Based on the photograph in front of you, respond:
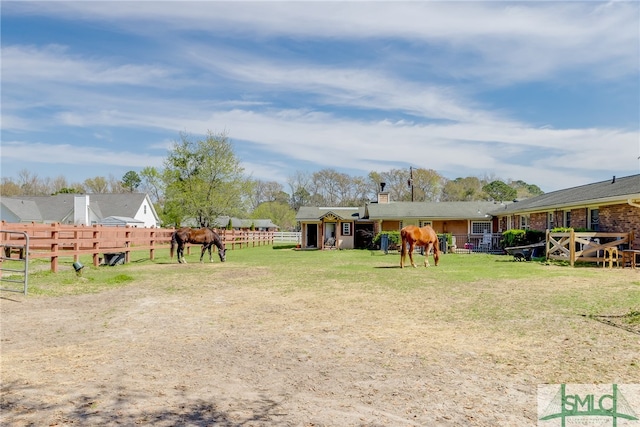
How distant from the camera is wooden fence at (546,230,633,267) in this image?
17.8 metres

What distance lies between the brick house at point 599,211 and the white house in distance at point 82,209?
3502cm

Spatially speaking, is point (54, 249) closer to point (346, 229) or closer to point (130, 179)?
point (346, 229)

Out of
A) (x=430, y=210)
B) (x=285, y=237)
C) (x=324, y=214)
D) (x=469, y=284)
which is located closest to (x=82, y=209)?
(x=285, y=237)

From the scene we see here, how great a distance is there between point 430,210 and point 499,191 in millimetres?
37186

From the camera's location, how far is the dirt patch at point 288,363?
389 centimetres

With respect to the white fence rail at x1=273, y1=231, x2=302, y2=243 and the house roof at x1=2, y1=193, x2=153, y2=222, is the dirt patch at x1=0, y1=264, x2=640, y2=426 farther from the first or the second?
the house roof at x1=2, y1=193, x2=153, y2=222

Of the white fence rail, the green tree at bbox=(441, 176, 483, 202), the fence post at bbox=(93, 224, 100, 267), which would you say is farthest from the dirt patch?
the green tree at bbox=(441, 176, 483, 202)

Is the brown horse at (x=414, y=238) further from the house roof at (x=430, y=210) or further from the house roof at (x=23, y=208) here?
the house roof at (x=23, y=208)

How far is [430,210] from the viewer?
36.9 meters

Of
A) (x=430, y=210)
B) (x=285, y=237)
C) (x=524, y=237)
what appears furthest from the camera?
(x=285, y=237)

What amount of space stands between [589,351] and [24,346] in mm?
7016

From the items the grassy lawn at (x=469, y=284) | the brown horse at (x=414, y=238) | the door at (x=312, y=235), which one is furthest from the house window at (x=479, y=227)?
the grassy lawn at (x=469, y=284)

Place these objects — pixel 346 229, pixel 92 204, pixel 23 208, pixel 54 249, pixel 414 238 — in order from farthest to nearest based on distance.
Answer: pixel 92 204 < pixel 23 208 < pixel 346 229 < pixel 414 238 < pixel 54 249

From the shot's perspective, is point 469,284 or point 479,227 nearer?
point 469,284
